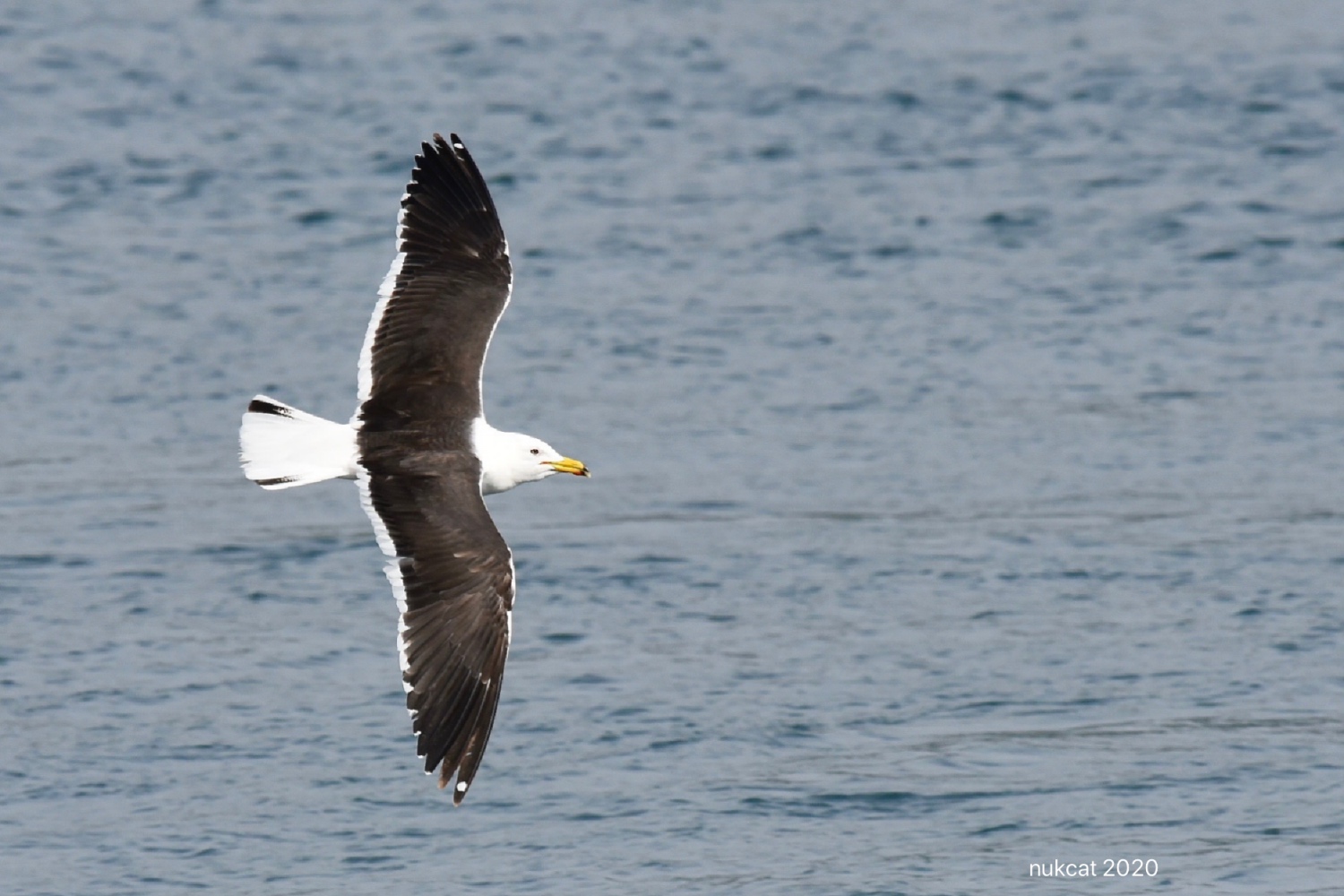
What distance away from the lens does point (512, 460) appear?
906 centimetres

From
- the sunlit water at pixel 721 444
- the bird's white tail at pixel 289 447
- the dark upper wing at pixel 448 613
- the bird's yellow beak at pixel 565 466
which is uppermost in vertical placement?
the bird's white tail at pixel 289 447

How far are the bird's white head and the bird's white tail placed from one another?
1.60 feet

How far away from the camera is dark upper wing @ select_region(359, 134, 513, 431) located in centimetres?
910

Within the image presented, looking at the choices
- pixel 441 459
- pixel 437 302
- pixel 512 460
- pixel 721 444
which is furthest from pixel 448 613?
pixel 721 444

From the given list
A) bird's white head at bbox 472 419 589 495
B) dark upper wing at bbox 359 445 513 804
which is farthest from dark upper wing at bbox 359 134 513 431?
dark upper wing at bbox 359 445 513 804

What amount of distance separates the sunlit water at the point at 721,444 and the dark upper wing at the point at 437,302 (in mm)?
1422

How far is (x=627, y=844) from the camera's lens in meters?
8.80

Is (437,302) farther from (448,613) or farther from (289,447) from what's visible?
(448,613)

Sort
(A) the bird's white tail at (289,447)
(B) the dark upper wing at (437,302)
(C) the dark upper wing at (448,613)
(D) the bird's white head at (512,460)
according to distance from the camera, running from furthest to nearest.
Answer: (B) the dark upper wing at (437,302) < (D) the bird's white head at (512,460) < (A) the bird's white tail at (289,447) < (C) the dark upper wing at (448,613)

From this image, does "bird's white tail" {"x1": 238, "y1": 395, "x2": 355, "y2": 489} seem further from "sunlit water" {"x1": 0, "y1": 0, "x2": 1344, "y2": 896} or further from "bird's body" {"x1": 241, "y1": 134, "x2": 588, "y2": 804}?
"sunlit water" {"x1": 0, "y1": 0, "x2": 1344, "y2": 896}

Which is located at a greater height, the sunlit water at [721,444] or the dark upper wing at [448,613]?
the dark upper wing at [448,613]

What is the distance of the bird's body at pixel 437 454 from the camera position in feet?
27.1

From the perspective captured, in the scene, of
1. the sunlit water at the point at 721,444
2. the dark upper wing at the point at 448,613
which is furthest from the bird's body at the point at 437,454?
the sunlit water at the point at 721,444

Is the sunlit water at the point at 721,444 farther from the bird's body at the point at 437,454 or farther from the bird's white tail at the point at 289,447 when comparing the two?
the bird's white tail at the point at 289,447
